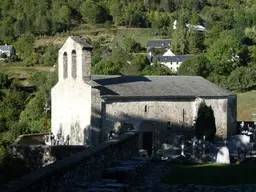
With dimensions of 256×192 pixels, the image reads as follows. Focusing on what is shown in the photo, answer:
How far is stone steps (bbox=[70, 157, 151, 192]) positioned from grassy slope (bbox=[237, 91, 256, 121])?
3732 cm

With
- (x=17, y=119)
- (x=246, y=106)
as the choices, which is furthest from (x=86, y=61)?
(x=246, y=106)

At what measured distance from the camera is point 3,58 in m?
114

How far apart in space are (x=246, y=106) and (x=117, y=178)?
46129 millimetres

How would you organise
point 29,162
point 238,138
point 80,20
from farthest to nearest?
point 80,20
point 238,138
point 29,162

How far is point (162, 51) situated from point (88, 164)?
10074 centimetres

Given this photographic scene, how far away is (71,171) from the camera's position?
39.1ft

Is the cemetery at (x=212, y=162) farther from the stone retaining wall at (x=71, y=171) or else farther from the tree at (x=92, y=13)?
the tree at (x=92, y=13)

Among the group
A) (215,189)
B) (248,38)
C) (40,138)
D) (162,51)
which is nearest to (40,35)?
(162,51)

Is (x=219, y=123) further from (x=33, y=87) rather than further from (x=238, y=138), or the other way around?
(x=33, y=87)

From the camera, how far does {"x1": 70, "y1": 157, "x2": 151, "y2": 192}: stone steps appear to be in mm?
12312

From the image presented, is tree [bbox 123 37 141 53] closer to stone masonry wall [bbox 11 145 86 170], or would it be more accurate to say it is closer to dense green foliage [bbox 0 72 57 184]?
dense green foliage [bbox 0 72 57 184]

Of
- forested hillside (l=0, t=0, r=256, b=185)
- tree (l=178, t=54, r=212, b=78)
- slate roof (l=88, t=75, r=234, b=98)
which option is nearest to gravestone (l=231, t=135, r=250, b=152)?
slate roof (l=88, t=75, r=234, b=98)

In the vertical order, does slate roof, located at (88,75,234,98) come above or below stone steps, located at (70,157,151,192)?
above

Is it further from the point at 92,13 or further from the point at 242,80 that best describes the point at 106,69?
the point at 92,13
